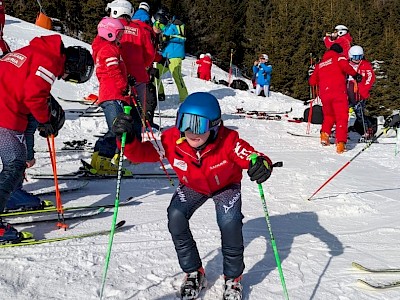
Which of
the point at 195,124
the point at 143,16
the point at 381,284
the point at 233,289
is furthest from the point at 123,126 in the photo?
the point at 143,16

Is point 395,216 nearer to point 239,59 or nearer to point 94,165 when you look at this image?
point 94,165

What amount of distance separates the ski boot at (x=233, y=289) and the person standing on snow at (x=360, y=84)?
837cm

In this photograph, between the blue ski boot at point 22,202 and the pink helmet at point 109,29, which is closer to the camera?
the blue ski boot at point 22,202

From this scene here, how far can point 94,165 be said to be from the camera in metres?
6.18

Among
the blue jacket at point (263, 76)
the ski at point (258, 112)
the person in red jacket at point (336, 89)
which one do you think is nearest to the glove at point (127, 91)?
the person in red jacket at point (336, 89)

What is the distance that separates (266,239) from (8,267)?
2.14m

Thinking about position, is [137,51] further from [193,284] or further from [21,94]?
[193,284]

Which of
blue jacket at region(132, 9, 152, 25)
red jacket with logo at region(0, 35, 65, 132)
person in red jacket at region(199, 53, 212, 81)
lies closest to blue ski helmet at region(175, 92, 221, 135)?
red jacket with logo at region(0, 35, 65, 132)

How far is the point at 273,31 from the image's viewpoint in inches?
1458

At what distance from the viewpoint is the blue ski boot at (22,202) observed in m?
4.47

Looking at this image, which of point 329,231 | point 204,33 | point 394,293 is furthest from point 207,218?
point 204,33

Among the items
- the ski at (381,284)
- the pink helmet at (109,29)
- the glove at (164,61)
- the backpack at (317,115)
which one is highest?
the pink helmet at (109,29)

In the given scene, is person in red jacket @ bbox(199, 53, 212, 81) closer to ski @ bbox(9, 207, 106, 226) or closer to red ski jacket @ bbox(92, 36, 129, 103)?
red ski jacket @ bbox(92, 36, 129, 103)

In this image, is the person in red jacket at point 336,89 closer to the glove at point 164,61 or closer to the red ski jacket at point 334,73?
the red ski jacket at point 334,73
